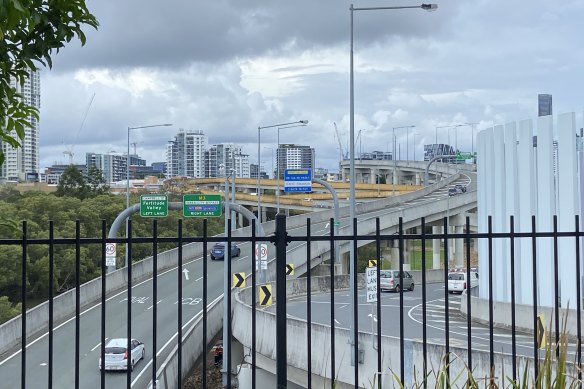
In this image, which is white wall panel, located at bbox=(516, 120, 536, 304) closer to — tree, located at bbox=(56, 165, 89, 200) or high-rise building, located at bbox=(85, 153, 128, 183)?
tree, located at bbox=(56, 165, 89, 200)

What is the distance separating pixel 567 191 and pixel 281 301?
2149 centimetres

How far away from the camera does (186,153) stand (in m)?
162

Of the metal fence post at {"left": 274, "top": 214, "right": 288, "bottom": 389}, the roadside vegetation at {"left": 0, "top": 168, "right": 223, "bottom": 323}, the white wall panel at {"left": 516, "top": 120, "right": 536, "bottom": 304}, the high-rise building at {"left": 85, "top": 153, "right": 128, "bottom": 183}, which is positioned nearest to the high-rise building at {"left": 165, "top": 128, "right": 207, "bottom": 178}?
the high-rise building at {"left": 85, "top": 153, "right": 128, "bottom": 183}

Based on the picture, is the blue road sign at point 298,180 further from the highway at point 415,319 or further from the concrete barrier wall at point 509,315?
the concrete barrier wall at point 509,315

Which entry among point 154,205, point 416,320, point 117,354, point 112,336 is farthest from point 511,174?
point 112,336

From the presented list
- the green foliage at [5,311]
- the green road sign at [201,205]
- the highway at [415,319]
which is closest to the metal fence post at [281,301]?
the highway at [415,319]

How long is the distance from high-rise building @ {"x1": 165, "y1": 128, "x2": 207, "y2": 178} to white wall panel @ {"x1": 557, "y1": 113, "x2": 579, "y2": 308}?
13601 centimetres

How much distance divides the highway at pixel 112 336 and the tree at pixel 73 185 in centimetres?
2217

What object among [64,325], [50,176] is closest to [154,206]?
[64,325]

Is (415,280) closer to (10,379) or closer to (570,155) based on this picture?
(570,155)

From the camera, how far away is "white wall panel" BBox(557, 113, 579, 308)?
80.3 feet

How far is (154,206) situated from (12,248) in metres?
8.24

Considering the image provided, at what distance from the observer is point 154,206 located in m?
27.8

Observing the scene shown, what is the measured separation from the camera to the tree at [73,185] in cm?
6191
